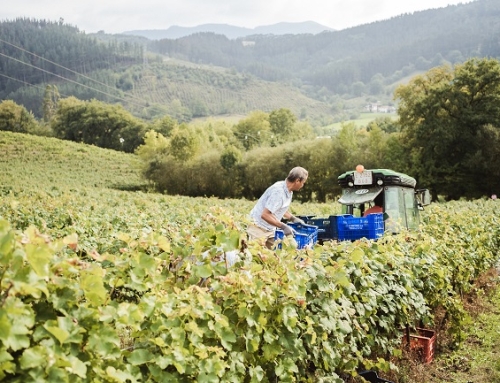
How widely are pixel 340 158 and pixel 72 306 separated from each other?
56.9 metres

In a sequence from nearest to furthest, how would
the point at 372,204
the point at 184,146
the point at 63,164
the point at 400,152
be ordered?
the point at 372,204 → the point at 400,152 → the point at 184,146 → the point at 63,164

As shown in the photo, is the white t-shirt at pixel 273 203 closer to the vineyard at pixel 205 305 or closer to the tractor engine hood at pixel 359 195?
the vineyard at pixel 205 305

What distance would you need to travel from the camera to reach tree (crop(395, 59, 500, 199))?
45.6 meters

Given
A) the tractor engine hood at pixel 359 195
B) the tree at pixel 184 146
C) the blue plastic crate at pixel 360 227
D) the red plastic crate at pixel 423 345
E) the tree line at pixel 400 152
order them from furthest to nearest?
the tree at pixel 184 146 < the tree line at pixel 400 152 < the tractor engine hood at pixel 359 195 < the blue plastic crate at pixel 360 227 < the red plastic crate at pixel 423 345

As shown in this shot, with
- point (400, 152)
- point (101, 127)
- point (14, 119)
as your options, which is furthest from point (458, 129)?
point (101, 127)

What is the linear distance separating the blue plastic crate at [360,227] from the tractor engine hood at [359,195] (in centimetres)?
104

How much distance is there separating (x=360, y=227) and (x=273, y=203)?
8.73 feet

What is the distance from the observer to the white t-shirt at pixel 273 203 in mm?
6895

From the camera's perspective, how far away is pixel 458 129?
152 feet

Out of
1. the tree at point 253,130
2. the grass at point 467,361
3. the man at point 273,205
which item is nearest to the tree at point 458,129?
the grass at point 467,361

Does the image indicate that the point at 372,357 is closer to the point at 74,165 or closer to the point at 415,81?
the point at 415,81

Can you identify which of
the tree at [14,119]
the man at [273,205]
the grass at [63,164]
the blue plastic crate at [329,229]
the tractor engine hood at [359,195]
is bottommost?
the grass at [63,164]

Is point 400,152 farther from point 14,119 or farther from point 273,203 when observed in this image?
point 14,119

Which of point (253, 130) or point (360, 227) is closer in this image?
point (360, 227)
